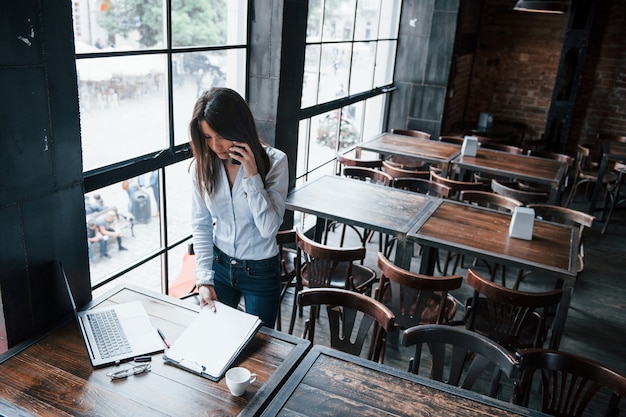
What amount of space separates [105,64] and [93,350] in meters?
1.32

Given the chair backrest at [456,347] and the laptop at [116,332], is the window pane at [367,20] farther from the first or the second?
the laptop at [116,332]

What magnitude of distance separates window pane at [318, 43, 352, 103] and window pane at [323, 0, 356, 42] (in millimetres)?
81

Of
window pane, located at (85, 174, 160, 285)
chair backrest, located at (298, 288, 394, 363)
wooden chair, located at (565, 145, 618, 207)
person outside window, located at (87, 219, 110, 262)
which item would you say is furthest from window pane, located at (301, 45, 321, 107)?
wooden chair, located at (565, 145, 618, 207)

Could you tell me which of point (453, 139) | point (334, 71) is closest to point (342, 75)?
point (334, 71)

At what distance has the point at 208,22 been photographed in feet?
10.3

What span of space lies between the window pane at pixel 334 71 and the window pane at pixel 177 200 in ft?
6.20

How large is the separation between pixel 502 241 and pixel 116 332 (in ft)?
7.52

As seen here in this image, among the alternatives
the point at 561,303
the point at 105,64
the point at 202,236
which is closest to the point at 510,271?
the point at 561,303

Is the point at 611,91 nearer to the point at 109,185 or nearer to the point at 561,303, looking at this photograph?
the point at 561,303

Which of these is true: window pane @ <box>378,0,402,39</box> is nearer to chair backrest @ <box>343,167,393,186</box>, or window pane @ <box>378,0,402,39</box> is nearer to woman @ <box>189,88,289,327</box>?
chair backrest @ <box>343,167,393,186</box>

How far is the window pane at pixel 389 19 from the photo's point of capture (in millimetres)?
6008

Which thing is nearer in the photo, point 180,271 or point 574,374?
point 574,374

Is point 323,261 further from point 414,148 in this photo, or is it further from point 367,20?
point 367,20

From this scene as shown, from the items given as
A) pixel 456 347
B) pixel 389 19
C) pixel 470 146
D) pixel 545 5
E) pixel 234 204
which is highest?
pixel 545 5
